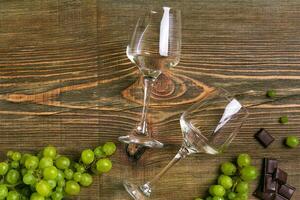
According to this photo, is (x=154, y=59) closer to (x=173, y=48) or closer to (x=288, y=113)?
(x=173, y=48)

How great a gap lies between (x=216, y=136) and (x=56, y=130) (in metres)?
0.38

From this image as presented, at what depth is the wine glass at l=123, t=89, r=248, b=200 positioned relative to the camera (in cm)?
109

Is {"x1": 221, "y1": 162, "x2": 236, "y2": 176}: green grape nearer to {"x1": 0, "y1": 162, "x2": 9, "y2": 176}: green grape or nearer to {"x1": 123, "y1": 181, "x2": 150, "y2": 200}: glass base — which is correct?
{"x1": 123, "y1": 181, "x2": 150, "y2": 200}: glass base

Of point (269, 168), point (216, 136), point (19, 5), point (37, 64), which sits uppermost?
point (19, 5)

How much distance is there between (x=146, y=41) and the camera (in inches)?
43.7

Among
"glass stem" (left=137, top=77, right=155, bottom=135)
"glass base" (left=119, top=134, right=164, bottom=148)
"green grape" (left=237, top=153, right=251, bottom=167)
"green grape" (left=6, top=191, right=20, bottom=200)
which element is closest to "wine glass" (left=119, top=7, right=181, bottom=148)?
"glass stem" (left=137, top=77, right=155, bottom=135)

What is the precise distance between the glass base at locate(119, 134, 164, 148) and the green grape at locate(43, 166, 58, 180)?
0.17m

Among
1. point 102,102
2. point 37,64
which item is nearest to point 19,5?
point 37,64

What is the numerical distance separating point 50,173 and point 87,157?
0.10 metres

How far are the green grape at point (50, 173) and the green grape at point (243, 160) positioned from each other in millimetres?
405

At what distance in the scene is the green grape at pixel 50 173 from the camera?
1.10 meters

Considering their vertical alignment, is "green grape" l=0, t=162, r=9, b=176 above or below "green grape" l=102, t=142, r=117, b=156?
below

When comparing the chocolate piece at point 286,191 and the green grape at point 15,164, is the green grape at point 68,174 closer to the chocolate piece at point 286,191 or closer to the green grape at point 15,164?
the green grape at point 15,164

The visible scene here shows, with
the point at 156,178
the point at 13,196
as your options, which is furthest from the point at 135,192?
the point at 13,196
